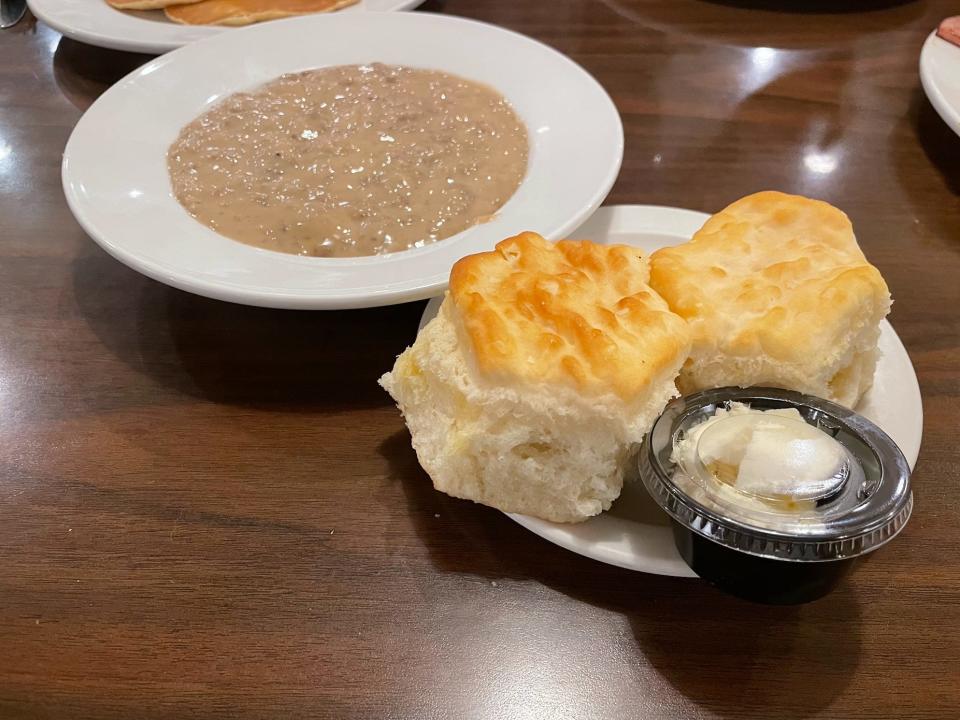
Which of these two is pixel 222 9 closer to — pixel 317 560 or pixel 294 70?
pixel 294 70

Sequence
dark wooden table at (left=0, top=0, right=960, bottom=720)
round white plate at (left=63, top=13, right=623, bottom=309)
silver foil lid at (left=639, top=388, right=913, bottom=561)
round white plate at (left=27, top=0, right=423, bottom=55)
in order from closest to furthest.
→ silver foil lid at (left=639, top=388, right=913, bottom=561), dark wooden table at (left=0, top=0, right=960, bottom=720), round white plate at (left=63, top=13, right=623, bottom=309), round white plate at (left=27, top=0, right=423, bottom=55)

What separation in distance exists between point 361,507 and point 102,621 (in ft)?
1.10

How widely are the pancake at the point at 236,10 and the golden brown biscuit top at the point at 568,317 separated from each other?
1.38 metres

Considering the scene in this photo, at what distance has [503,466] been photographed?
0.92m

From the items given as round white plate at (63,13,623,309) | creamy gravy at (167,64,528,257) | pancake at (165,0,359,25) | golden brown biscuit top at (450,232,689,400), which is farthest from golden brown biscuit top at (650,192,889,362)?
pancake at (165,0,359,25)

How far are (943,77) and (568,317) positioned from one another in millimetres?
1349

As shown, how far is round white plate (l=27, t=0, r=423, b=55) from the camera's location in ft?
6.40

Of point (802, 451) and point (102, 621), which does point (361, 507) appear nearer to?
point (102, 621)

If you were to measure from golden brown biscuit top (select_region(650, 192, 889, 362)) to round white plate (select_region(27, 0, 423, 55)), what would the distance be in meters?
1.36

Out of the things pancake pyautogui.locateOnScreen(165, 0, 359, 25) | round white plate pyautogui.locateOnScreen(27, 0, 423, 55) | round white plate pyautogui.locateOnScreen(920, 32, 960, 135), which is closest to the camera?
round white plate pyautogui.locateOnScreen(920, 32, 960, 135)

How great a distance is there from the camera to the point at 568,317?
0.93 meters

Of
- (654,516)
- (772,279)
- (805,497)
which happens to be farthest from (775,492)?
(772,279)

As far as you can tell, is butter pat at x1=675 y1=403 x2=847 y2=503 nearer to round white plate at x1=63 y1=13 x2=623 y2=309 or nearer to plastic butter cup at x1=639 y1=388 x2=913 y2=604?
plastic butter cup at x1=639 y1=388 x2=913 y2=604

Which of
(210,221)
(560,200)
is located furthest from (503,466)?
(210,221)
